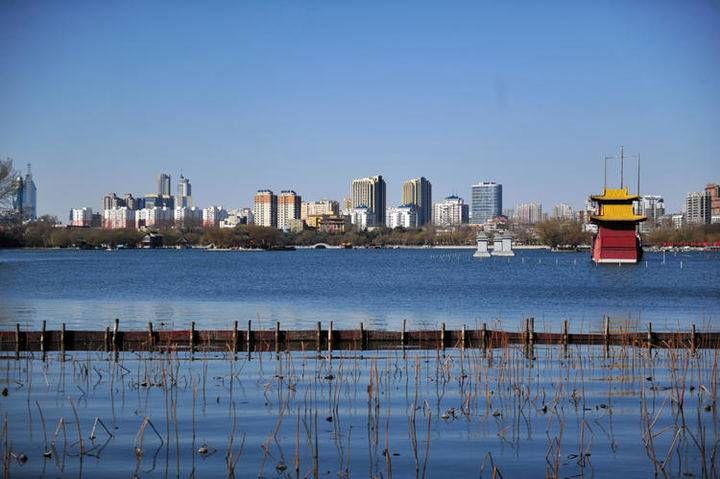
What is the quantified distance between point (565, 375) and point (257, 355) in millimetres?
9463

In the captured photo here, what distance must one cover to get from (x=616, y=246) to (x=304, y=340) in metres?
86.2

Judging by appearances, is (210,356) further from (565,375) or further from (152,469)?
(152,469)

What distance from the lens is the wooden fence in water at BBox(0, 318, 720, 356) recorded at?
1272 inches

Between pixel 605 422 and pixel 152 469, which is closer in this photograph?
pixel 152 469

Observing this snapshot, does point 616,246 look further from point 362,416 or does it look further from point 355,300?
point 362,416

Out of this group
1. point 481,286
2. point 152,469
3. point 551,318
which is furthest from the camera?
point 481,286

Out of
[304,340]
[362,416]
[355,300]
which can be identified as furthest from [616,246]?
[362,416]

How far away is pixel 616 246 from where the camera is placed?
11412 centimetres

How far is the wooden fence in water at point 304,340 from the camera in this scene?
106 feet

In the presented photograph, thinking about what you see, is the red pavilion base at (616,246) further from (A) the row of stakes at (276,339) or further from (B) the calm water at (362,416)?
(B) the calm water at (362,416)

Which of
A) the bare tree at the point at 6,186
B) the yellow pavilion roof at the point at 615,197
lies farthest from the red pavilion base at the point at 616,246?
the bare tree at the point at 6,186

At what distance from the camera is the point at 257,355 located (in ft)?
102

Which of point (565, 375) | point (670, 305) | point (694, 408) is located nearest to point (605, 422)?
point (694, 408)

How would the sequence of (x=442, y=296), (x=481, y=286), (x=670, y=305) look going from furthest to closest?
1. (x=481, y=286)
2. (x=442, y=296)
3. (x=670, y=305)
